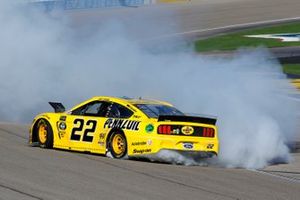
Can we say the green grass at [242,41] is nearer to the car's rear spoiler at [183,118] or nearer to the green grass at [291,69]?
the green grass at [291,69]

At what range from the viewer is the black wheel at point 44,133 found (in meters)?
15.3

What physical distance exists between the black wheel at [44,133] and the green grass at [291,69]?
16994mm

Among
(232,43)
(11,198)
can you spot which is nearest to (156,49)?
(11,198)

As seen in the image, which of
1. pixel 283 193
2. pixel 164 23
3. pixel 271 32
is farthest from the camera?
pixel 271 32

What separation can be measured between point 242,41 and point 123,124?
1011 inches

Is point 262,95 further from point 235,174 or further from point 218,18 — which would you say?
point 218,18

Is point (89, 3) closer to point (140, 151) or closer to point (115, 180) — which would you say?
point (140, 151)

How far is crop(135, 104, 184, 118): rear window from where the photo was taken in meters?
14.3

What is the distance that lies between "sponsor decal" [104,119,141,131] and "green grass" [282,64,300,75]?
17648mm

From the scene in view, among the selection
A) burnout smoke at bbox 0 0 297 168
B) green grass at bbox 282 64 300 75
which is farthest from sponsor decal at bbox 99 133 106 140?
green grass at bbox 282 64 300 75

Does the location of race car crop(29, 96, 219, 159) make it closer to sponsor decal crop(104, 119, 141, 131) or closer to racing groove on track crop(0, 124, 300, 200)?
sponsor decal crop(104, 119, 141, 131)

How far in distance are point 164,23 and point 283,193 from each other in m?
11.2

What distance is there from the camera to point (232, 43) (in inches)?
1532

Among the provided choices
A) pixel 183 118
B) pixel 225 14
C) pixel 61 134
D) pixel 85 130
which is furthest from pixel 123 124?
pixel 225 14
